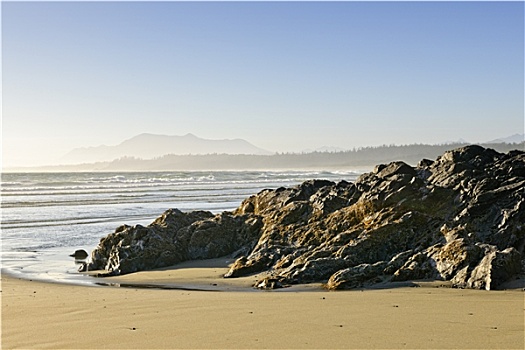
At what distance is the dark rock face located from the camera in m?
9.39

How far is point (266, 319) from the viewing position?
664 cm

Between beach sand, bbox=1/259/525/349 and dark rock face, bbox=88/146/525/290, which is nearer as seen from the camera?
beach sand, bbox=1/259/525/349

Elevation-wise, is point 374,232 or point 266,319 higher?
point 374,232

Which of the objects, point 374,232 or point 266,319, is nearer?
point 266,319

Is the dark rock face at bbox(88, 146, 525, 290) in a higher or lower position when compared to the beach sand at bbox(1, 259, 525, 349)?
higher

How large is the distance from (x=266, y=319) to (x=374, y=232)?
4.60 meters

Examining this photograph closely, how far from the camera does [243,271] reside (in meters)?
11.2

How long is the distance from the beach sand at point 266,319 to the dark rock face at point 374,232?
0.71 meters

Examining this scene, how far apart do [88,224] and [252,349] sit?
18.4 m

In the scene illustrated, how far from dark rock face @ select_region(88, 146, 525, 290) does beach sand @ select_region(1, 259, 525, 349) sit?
713mm

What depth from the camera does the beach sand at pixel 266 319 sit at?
18.7 ft

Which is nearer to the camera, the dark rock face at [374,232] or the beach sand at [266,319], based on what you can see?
the beach sand at [266,319]

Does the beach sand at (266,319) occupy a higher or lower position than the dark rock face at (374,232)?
lower

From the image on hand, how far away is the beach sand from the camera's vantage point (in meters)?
5.69
